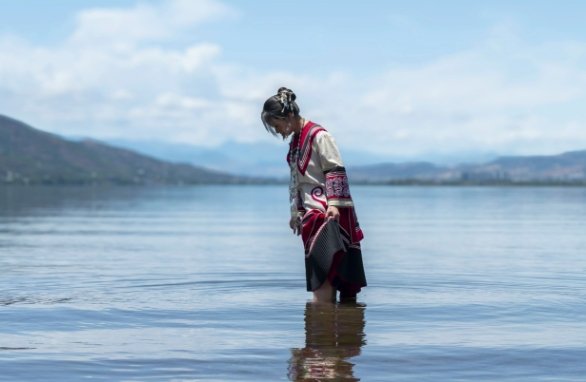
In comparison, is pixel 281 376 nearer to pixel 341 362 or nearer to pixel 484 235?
Answer: pixel 341 362

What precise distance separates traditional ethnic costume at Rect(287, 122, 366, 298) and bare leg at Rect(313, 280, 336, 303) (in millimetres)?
72

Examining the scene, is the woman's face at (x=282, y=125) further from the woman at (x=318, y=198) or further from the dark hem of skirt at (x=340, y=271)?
the dark hem of skirt at (x=340, y=271)

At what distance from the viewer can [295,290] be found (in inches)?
512

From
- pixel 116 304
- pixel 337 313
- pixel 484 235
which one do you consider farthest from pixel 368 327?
pixel 484 235

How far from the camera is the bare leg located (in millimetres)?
10539

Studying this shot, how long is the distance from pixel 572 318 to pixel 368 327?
2189 mm

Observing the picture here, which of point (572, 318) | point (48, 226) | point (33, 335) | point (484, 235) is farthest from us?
point (48, 226)

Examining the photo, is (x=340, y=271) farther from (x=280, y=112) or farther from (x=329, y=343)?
(x=329, y=343)

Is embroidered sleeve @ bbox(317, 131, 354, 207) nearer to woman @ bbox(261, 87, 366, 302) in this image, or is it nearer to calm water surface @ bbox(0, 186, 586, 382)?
woman @ bbox(261, 87, 366, 302)

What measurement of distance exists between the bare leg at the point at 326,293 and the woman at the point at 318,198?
0.06 meters

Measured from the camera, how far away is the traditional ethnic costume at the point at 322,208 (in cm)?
998

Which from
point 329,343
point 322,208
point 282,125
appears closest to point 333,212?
point 322,208

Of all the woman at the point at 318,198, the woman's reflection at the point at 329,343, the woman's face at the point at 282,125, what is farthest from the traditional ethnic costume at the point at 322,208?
the woman's reflection at the point at 329,343

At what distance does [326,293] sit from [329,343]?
2.14 meters
